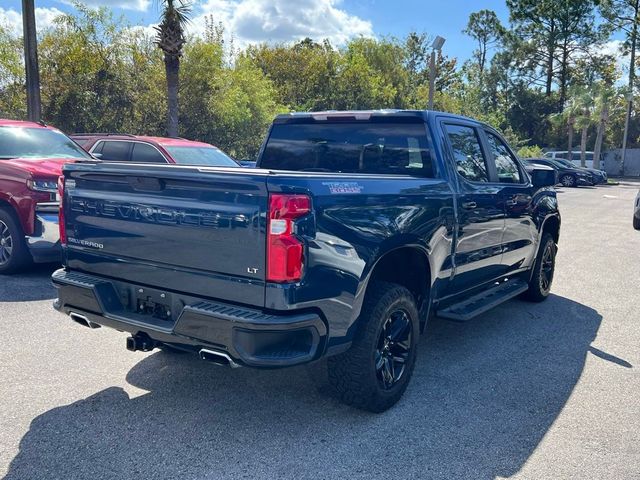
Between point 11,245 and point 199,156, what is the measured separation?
341 cm

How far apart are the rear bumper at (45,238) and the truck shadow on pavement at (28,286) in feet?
1.11

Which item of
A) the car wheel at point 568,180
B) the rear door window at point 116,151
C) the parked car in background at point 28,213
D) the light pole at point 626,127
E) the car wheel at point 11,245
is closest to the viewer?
the parked car in background at point 28,213

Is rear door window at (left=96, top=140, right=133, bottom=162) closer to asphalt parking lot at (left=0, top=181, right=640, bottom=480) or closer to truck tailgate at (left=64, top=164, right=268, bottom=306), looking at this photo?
asphalt parking lot at (left=0, top=181, right=640, bottom=480)

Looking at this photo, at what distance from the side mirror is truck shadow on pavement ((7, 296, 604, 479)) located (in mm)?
1873

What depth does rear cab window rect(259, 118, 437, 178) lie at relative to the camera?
181 inches

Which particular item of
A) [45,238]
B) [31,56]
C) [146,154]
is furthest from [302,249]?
[31,56]

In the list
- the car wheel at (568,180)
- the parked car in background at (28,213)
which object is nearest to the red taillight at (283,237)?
the parked car in background at (28,213)

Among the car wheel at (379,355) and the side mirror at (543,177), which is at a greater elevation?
the side mirror at (543,177)

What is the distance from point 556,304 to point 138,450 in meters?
5.20

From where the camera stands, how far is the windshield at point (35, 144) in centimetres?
757

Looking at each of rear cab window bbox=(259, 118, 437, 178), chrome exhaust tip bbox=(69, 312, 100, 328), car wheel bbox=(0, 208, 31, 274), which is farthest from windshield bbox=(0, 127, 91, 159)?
chrome exhaust tip bbox=(69, 312, 100, 328)

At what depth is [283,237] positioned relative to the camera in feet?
9.90

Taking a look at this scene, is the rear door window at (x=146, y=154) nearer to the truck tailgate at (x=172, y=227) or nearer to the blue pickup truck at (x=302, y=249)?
the blue pickup truck at (x=302, y=249)

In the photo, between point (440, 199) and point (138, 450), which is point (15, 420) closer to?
point (138, 450)
